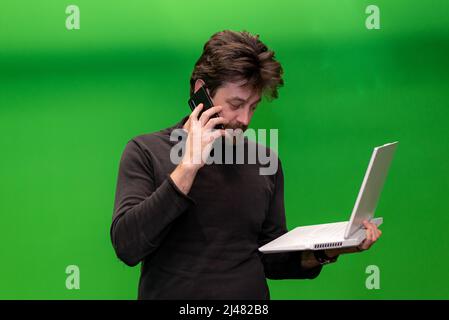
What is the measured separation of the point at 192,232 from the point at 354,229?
39cm

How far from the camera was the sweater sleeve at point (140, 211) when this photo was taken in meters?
1.19

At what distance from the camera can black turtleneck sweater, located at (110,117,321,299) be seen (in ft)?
4.05

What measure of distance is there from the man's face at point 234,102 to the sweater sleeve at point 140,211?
0.84ft

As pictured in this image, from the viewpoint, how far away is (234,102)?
55.3 inches

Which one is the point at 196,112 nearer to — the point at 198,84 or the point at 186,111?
the point at 198,84

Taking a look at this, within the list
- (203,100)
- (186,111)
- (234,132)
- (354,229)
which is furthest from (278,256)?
(186,111)

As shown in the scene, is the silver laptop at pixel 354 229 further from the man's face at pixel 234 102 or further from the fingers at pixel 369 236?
the man's face at pixel 234 102

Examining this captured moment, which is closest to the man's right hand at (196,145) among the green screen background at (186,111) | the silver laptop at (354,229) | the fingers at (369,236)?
the silver laptop at (354,229)

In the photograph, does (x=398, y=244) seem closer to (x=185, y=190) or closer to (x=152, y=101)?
(x=152, y=101)

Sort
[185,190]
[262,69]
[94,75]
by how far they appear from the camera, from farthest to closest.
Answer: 1. [94,75]
2. [262,69]
3. [185,190]

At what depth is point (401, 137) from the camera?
2.11 meters

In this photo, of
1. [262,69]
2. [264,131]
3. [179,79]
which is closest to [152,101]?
[179,79]

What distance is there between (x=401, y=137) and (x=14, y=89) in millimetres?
1468

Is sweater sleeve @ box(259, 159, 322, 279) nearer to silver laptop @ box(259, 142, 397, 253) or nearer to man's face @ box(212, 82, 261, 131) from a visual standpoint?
silver laptop @ box(259, 142, 397, 253)
